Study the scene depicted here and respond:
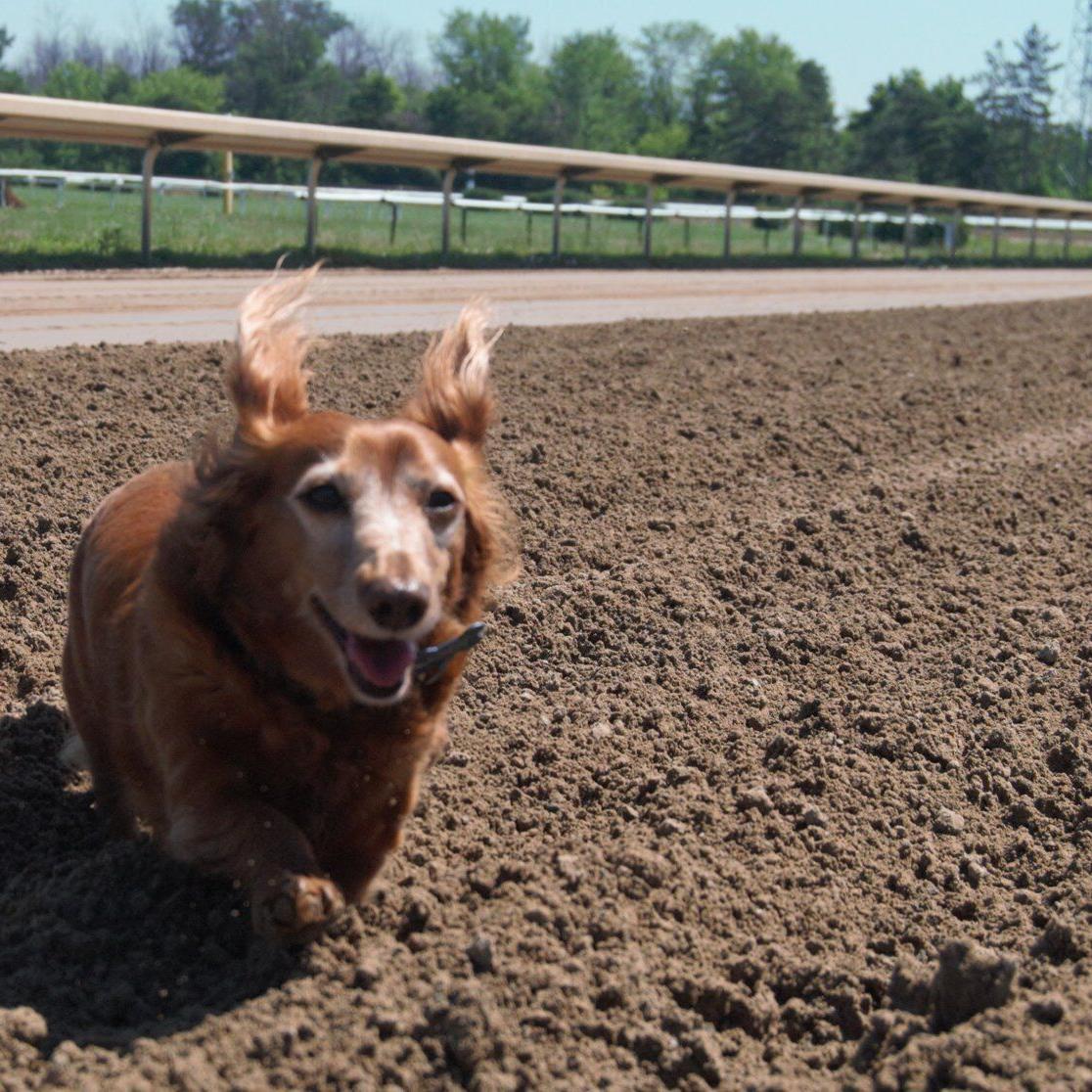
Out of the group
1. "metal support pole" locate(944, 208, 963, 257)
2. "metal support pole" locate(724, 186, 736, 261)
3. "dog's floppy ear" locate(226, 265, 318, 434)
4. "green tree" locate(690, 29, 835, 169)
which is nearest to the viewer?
"dog's floppy ear" locate(226, 265, 318, 434)

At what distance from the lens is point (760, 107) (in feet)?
331

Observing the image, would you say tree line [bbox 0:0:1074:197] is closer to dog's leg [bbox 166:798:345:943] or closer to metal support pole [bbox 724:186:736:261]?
metal support pole [bbox 724:186:736:261]

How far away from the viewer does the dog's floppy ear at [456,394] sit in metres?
4.98

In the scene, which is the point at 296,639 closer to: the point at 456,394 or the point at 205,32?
the point at 456,394

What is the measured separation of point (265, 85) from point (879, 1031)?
98632 mm

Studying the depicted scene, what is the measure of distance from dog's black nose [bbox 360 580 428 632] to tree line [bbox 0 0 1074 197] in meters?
63.2

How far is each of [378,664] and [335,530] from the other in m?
0.39

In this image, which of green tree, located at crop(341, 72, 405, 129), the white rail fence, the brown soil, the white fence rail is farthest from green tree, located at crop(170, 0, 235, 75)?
the brown soil

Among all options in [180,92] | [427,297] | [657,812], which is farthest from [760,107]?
[657,812]

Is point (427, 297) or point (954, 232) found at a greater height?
point (954, 232)

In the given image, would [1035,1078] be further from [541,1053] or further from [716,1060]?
[541,1053]

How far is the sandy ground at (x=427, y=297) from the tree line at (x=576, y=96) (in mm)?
41709

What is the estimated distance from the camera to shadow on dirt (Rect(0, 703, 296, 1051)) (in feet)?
12.8

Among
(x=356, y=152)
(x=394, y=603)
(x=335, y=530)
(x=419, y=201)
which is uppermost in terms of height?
(x=356, y=152)
